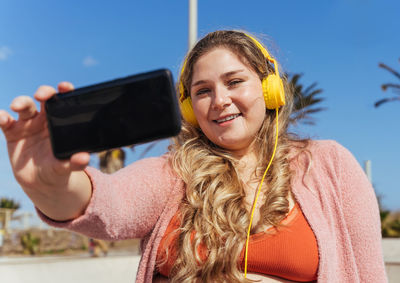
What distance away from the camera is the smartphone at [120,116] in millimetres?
1205

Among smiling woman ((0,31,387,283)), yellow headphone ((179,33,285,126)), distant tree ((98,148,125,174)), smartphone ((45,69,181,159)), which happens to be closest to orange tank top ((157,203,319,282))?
smiling woman ((0,31,387,283))

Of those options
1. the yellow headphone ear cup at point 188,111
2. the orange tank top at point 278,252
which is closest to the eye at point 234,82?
the yellow headphone ear cup at point 188,111

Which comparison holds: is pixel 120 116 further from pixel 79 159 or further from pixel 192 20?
pixel 192 20

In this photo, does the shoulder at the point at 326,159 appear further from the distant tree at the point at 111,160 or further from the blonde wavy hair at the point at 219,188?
the distant tree at the point at 111,160

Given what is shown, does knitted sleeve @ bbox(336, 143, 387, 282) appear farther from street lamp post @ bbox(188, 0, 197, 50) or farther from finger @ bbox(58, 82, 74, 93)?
street lamp post @ bbox(188, 0, 197, 50)

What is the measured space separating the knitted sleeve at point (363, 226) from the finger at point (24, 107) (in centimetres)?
146

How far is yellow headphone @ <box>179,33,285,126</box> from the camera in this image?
219cm

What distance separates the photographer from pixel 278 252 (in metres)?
1.84

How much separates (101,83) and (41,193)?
390 mm

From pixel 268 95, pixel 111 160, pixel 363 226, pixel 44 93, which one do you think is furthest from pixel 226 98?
pixel 111 160

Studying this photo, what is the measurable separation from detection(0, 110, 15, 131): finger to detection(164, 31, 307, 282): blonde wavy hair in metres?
0.90

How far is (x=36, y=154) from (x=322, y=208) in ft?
4.36

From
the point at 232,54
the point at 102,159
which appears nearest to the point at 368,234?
the point at 232,54

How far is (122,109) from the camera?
4.00ft
